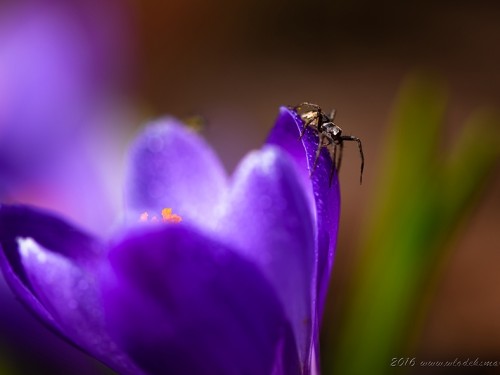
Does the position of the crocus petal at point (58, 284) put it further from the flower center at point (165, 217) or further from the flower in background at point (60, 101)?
the flower in background at point (60, 101)

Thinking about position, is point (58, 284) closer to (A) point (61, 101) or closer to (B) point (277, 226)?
(B) point (277, 226)

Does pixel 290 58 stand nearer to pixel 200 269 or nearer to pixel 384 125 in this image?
pixel 384 125

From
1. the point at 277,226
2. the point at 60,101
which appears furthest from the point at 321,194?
the point at 60,101

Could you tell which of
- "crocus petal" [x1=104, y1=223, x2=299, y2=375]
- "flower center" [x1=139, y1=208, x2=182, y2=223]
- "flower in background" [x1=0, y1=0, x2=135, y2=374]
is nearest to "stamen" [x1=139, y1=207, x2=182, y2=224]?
"flower center" [x1=139, y1=208, x2=182, y2=223]

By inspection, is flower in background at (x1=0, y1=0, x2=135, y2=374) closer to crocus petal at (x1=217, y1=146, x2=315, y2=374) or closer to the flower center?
the flower center

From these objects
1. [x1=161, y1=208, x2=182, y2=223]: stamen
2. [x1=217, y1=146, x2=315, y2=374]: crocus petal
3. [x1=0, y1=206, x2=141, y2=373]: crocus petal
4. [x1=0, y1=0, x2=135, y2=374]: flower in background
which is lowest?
[x1=0, y1=0, x2=135, y2=374]: flower in background

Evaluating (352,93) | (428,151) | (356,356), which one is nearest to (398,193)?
(428,151)
